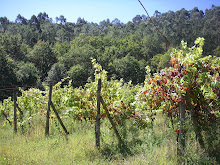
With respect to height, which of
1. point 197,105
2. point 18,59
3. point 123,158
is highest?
point 18,59

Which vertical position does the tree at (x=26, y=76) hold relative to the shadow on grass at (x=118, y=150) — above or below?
above

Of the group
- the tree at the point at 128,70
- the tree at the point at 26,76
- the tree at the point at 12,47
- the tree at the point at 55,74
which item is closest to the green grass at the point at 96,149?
the tree at the point at 26,76

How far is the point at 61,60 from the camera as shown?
1692 inches

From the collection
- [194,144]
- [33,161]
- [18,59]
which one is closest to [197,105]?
[194,144]

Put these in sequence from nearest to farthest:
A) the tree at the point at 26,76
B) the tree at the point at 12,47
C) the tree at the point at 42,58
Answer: the tree at the point at 26,76
the tree at the point at 12,47
the tree at the point at 42,58

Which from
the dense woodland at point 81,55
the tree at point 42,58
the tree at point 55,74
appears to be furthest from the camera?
the tree at point 42,58

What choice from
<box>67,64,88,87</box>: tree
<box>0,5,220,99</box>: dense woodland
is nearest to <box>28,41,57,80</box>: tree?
<box>0,5,220,99</box>: dense woodland

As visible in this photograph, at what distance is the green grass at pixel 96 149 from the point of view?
3.36m

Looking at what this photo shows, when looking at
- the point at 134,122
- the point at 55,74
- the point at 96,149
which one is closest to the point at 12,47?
the point at 55,74

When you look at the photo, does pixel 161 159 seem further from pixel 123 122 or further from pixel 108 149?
pixel 123 122

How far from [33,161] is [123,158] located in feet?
5.23

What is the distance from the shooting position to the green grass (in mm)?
3355

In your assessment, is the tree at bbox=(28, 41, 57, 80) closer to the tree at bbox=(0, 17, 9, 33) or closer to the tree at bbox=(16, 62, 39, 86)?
the tree at bbox=(16, 62, 39, 86)

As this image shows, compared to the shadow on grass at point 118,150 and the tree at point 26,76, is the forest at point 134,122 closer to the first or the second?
the shadow on grass at point 118,150
